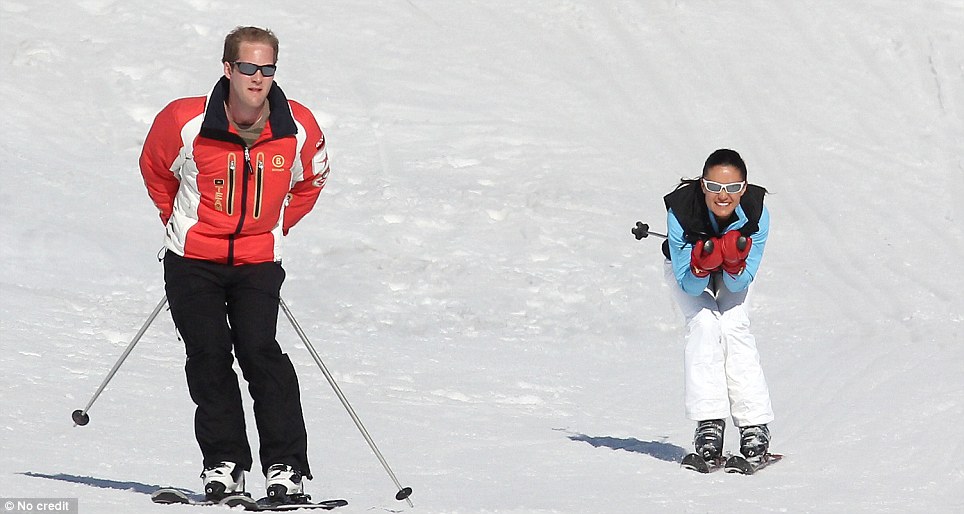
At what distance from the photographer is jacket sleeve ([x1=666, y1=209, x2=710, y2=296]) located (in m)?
6.89

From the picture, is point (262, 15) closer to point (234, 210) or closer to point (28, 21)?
point (28, 21)

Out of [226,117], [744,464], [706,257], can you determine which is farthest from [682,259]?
[226,117]

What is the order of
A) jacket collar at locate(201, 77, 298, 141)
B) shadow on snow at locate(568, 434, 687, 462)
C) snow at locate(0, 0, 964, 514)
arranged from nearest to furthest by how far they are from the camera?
jacket collar at locate(201, 77, 298, 141)
snow at locate(0, 0, 964, 514)
shadow on snow at locate(568, 434, 687, 462)

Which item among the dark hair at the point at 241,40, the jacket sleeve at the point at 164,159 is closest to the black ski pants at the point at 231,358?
the jacket sleeve at the point at 164,159

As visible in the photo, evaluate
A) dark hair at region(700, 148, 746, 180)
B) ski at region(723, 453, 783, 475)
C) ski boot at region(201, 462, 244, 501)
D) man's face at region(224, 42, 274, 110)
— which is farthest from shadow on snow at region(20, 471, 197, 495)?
dark hair at region(700, 148, 746, 180)

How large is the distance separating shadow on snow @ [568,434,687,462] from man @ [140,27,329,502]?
8.54 feet

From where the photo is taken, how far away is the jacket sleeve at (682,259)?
6.89 meters

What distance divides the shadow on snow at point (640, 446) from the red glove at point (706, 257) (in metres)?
0.98

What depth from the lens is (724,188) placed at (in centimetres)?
673

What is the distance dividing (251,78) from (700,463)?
302 centimetres

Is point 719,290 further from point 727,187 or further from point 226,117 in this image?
point 226,117

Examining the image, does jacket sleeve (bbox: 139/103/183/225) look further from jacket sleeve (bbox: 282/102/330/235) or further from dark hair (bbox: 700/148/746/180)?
dark hair (bbox: 700/148/746/180)

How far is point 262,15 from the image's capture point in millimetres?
16891

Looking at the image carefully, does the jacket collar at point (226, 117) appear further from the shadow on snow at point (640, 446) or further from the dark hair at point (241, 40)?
the shadow on snow at point (640, 446)
